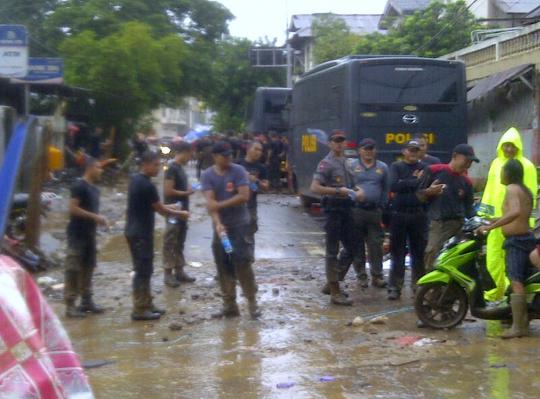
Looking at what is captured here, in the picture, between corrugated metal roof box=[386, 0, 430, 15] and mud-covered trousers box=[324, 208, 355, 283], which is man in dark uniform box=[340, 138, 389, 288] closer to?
mud-covered trousers box=[324, 208, 355, 283]

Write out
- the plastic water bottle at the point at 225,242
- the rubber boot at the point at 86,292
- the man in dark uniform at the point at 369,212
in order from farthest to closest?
the man in dark uniform at the point at 369,212
the rubber boot at the point at 86,292
the plastic water bottle at the point at 225,242

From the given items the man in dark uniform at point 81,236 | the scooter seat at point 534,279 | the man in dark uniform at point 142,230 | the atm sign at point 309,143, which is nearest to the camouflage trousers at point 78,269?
the man in dark uniform at point 81,236

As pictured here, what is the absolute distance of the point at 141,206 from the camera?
9094 mm

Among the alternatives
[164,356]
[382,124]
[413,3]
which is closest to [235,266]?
[164,356]

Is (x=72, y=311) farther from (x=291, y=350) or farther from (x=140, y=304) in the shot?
(x=291, y=350)

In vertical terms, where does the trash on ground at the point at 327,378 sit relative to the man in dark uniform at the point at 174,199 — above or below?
below

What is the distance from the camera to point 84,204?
9.25 metres

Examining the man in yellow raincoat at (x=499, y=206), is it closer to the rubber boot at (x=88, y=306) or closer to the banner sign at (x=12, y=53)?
the rubber boot at (x=88, y=306)

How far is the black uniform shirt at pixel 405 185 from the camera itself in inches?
390

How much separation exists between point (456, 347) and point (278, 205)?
1507 cm

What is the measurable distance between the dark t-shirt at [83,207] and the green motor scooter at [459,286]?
3.32m

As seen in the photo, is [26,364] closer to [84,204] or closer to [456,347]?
[456,347]

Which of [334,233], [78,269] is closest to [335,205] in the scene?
[334,233]

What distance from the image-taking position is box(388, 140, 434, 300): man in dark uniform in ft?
32.6
